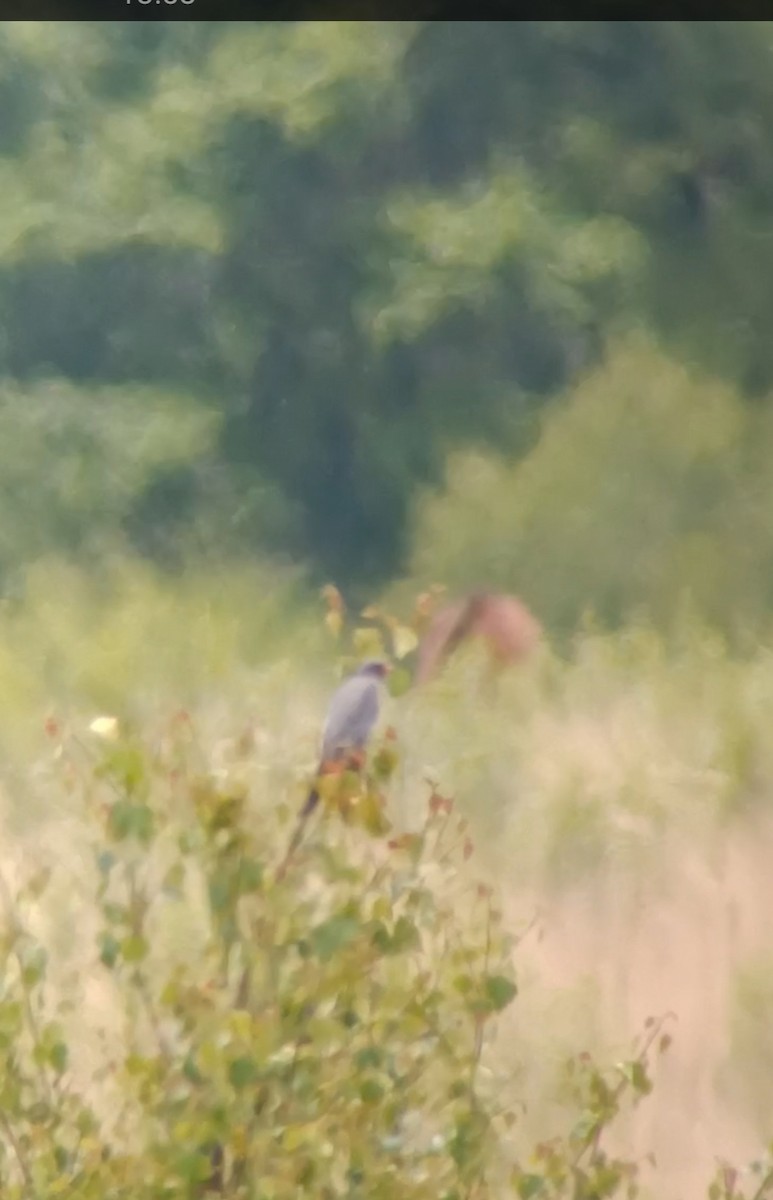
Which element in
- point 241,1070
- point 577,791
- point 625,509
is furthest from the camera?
point 625,509

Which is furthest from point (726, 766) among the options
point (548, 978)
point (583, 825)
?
point (548, 978)

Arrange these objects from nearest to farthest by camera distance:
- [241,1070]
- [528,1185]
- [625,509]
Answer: [241,1070] → [528,1185] → [625,509]

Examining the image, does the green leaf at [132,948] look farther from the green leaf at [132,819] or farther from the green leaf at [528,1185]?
the green leaf at [528,1185]

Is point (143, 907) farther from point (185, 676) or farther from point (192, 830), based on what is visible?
point (185, 676)

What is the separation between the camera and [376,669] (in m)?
1.33

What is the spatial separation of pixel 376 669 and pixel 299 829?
178mm

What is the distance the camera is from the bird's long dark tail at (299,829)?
120 centimetres

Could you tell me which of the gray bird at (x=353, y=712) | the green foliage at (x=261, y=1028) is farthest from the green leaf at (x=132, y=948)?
the gray bird at (x=353, y=712)

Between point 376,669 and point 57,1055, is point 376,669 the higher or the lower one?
the higher one

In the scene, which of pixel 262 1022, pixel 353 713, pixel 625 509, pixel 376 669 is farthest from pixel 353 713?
pixel 625 509

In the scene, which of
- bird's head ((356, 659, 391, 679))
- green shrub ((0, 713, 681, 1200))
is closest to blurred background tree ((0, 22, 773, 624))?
bird's head ((356, 659, 391, 679))

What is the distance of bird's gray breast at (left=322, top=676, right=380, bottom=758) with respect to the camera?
1.41m

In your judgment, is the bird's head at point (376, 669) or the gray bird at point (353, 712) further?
the gray bird at point (353, 712)

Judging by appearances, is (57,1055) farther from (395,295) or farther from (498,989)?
(395,295)
